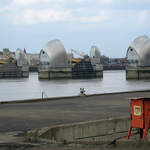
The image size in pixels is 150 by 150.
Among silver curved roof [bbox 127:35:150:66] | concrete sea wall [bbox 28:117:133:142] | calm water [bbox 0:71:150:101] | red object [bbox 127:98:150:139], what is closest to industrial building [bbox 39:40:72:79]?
silver curved roof [bbox 127:35:150:66]

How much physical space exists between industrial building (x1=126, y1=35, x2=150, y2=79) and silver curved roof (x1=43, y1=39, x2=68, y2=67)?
28604mm

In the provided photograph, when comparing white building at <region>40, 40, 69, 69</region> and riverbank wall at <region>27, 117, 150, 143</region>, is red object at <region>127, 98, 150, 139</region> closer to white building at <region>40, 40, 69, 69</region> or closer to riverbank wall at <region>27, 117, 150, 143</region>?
riverbank wall at <region>27, 117, 150, 143</region>

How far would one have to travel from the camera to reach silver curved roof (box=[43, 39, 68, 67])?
156 m

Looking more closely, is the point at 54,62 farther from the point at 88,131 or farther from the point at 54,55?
the point at 88,131

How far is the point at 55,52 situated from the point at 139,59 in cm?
3563

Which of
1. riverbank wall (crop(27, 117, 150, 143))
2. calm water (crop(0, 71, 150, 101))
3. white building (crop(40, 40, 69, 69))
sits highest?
white building (crop(40, 40, 69, 69))

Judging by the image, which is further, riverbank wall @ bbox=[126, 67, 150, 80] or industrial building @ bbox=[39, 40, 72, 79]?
industrial building @ bbox=[39, 40, 72, 79]

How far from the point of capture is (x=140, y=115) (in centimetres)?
1041

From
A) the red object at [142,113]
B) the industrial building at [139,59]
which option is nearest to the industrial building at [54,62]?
the industrial building at [139,59]

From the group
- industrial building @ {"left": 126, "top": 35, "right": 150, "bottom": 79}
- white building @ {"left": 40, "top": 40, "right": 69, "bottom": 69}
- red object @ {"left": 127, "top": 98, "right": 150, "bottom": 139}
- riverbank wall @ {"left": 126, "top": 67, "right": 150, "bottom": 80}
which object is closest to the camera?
red object @ {"left": 127, "top": 98, "right": 150, "bottom": 139}

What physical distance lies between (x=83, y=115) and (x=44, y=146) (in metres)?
6.31

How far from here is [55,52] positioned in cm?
15800

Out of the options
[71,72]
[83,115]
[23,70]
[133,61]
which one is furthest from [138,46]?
[83,115]

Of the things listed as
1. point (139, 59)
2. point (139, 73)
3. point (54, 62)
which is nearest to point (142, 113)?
point (139, 59)
